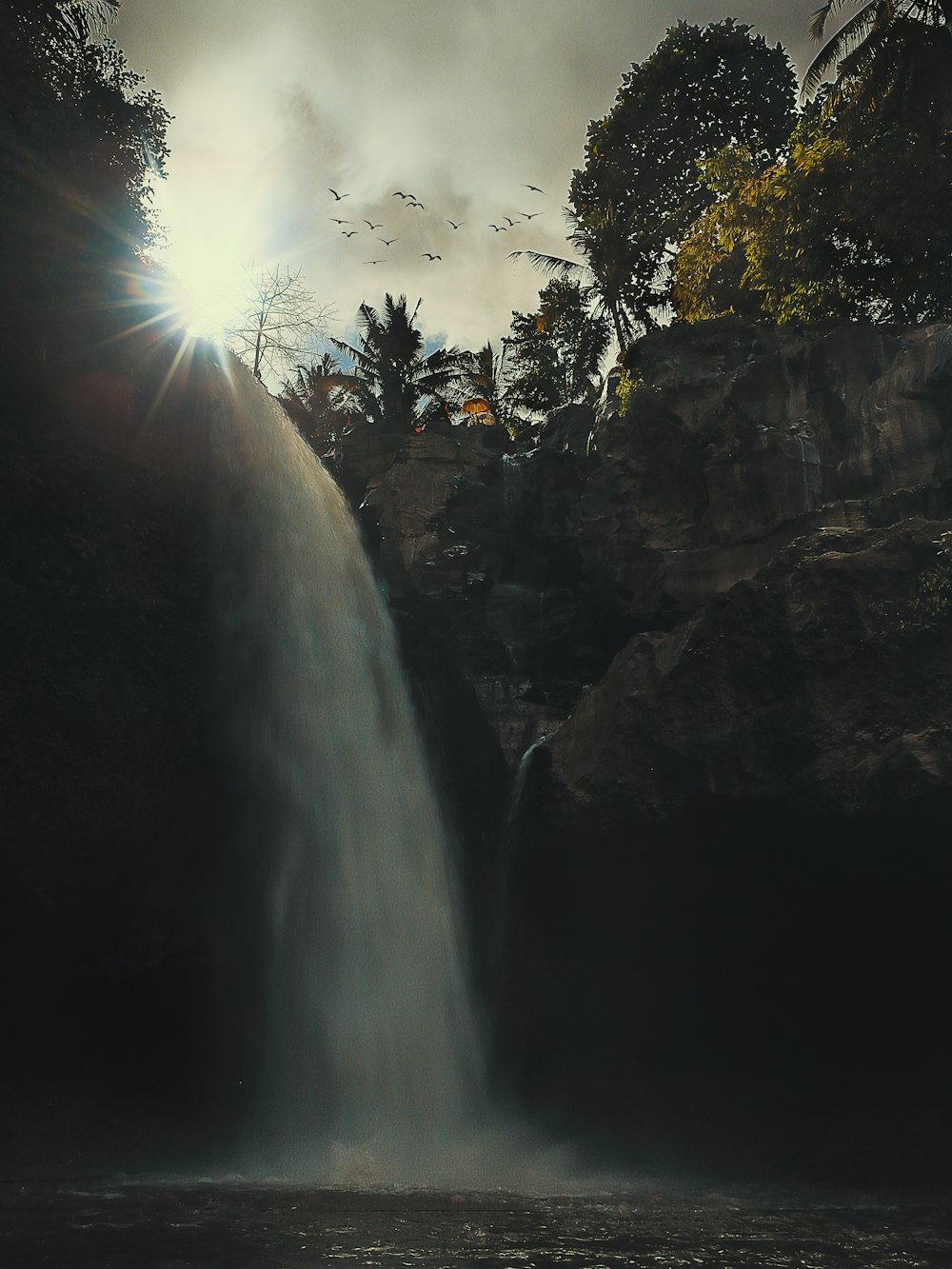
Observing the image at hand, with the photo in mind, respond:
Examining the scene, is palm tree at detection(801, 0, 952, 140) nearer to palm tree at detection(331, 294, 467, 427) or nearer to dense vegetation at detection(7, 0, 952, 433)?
dense vegetation at detection(7, 0, 952, 433)

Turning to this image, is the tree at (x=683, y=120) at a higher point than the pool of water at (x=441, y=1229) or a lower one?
higher

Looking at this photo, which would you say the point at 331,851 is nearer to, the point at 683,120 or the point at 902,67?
the point at 902,67

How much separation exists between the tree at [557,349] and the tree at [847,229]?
9.71 meters

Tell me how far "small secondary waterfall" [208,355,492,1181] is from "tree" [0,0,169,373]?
255 cm

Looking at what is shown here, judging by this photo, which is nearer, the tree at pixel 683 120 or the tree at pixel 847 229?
the tree at pixel 847 229

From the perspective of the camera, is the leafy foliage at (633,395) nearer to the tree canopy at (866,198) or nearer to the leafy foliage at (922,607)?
the tree canopy at (866,198)

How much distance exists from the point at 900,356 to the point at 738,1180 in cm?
1223

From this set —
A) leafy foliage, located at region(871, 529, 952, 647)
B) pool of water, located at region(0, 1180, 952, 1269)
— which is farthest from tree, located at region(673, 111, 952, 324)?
pool of water, located at region(0, 1180, 952, 1269)

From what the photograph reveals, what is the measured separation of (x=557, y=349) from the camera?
1385 inches

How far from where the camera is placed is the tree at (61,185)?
511 inches

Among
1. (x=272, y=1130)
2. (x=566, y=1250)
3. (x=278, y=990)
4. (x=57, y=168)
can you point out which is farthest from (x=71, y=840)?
(x=57, y=168)

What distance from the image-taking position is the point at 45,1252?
6.43 m

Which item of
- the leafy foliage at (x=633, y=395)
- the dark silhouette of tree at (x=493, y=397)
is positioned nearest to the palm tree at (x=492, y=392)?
the dark silhouette of tree at (x=493, y=397)

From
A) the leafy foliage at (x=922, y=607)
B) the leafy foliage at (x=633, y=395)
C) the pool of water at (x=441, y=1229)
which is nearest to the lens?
the pool of water at (x=441, y=1229)
